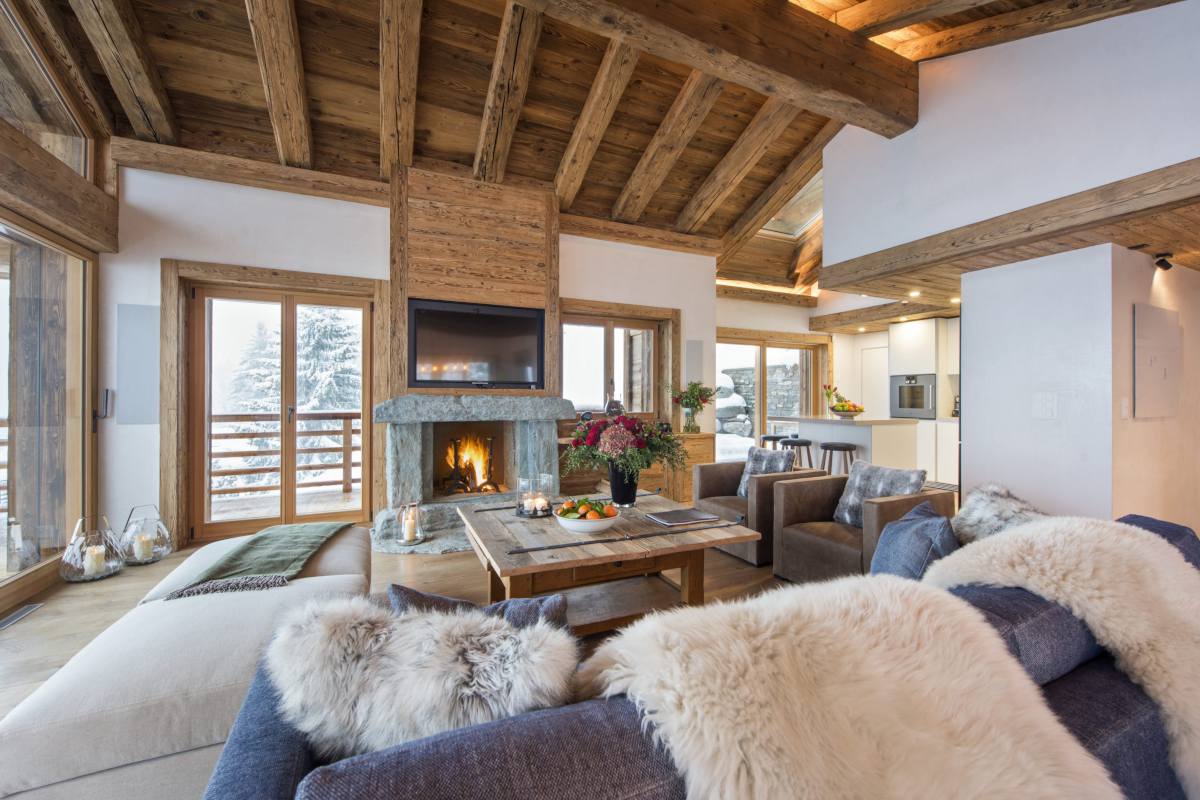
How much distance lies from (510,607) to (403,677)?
0.36m

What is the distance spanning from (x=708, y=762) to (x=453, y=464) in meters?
4.29

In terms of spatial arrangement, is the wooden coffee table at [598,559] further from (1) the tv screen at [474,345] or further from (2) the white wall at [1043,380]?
(2) the white wall at [1043,380]

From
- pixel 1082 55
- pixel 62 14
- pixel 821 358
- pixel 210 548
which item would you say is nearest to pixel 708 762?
pixel 210 548

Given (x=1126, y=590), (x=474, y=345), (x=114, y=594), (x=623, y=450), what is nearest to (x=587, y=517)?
(x=623, y=450)

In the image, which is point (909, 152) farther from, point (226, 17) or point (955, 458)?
point (226, 17)

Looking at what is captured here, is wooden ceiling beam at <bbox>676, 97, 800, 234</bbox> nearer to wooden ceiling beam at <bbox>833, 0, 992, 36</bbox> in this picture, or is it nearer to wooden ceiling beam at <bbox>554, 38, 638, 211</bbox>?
wooden ceiling beam at <bbox>833, 0, 992, 36</bbox>

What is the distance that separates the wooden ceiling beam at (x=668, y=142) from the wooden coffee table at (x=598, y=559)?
3.37 meters

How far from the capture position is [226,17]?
3.18 metres

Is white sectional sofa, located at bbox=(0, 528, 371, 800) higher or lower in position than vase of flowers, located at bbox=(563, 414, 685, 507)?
lower

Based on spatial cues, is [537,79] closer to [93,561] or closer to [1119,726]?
[93,561]

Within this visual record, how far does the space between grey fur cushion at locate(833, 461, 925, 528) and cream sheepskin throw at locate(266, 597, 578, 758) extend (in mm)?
2640

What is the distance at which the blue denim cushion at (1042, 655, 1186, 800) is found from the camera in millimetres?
847

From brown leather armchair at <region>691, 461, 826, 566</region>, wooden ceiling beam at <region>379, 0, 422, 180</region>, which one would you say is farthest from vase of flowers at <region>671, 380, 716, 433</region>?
wooden ceiling beam at <region>379, 0, 422, 180</region>

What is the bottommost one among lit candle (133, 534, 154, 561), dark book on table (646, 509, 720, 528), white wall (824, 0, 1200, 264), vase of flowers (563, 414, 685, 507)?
lit candle (133, 534, 154, 561)
